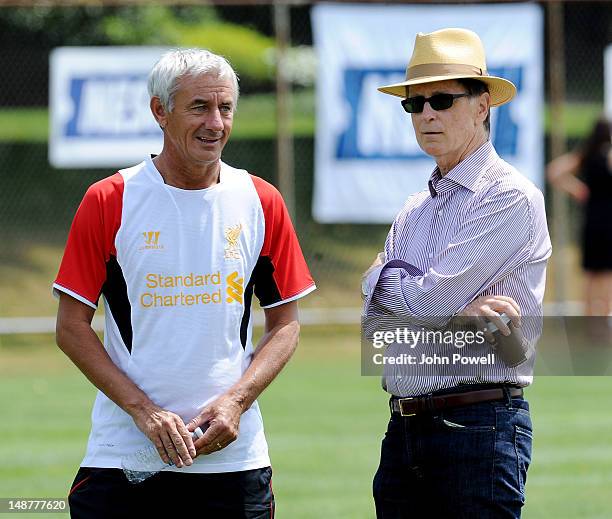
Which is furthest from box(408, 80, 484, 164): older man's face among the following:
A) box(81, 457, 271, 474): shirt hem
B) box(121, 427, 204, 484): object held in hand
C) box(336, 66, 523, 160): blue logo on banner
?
box(336, 66, 523, 160): blue logo on banner

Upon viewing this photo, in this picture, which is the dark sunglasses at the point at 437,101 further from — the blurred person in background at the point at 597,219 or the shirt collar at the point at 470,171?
the blurred person in background at the point at 597,219

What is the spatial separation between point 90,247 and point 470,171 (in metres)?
1.33

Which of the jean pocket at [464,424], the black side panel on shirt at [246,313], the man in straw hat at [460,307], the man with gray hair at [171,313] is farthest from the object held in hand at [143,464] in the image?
the jean pocket at [464,424]

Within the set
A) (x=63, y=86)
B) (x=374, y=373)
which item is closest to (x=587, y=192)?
(x=63, y=86)

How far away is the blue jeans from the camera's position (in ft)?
14.3

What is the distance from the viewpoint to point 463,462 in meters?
4.36

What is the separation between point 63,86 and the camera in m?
15.3

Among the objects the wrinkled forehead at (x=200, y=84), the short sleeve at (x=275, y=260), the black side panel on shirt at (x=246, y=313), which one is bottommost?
the black side panel on shirt at (x=246, y=313)

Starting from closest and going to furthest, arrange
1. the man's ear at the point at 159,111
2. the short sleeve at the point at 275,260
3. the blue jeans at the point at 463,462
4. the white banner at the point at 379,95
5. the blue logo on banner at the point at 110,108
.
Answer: the blue jeans at the point at 463,462 → the man's ear at the point at 159,111 → the short sleeve at the point at 275,260 → the blue logo on banner at the point at 110,108 → the white banner at the point at 379,95

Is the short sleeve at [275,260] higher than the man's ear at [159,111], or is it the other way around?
the man's ear at [159,111]

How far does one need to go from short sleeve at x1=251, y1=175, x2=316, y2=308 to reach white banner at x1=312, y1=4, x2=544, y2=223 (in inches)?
410

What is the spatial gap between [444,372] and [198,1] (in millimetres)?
10991

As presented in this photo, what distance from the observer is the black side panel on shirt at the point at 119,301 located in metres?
4.44

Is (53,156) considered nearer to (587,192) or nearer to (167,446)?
(587,192)
